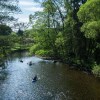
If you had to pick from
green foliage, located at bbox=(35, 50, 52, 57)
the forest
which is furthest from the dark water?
green foliage, located at bbox=(35, 50, 52, 57)

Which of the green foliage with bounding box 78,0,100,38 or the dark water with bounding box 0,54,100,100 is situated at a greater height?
the green foliage with bounding box 78,0,100,38

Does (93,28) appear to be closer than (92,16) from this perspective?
Yes

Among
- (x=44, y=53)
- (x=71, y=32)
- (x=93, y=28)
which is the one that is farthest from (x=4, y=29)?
(x=44, y=53)

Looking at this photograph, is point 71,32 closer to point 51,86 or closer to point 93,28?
point 93,28

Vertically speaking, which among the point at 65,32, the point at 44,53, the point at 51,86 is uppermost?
the point at 65,32

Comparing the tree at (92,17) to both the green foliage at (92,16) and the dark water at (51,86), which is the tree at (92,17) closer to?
the green foliage at (92,16)

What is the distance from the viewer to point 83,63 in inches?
1976

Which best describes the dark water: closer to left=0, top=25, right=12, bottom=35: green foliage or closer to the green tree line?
the green tree line

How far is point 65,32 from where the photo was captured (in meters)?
Result: 58.5

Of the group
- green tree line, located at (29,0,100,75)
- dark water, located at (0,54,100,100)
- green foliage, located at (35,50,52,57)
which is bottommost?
dark water, located at (0,54,100,100)

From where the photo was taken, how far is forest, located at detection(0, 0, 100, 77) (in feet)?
67.2

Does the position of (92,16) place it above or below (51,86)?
above

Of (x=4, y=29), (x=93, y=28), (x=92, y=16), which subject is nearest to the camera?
(x=4, y=29)

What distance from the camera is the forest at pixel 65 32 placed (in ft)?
67.2
